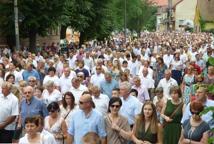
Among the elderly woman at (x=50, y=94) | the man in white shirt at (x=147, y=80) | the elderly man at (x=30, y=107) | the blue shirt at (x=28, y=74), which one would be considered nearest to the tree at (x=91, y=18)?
the blue shirt at (x=28, y=74)

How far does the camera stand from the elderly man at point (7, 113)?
10359 millimetres

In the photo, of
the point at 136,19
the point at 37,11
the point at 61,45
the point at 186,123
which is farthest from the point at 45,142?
the point at 136,19

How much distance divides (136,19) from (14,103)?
72.2m

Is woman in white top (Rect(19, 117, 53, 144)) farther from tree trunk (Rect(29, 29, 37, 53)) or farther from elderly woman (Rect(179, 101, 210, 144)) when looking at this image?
tree trunk (Rect(29, 29, 37, 53))

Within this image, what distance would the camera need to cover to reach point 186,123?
834cm

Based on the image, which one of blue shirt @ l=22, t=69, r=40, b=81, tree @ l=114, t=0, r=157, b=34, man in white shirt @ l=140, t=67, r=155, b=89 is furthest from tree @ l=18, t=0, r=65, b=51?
tree @ l=114, t=0, r=157, b=34

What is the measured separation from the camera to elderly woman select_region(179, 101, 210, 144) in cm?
809

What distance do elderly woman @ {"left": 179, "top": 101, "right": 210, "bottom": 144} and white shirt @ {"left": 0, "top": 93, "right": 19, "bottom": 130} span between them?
11.1 feet

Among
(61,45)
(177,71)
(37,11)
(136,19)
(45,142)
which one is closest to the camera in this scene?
(45,142)

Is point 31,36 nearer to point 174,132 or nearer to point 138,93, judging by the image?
point 138,93

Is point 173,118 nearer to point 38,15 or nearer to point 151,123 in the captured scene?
point 151,123

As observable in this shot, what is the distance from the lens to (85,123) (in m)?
8.69

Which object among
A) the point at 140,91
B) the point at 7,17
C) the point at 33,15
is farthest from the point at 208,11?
the point at 7,17

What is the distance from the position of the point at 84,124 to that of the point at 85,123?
0.07 feet
